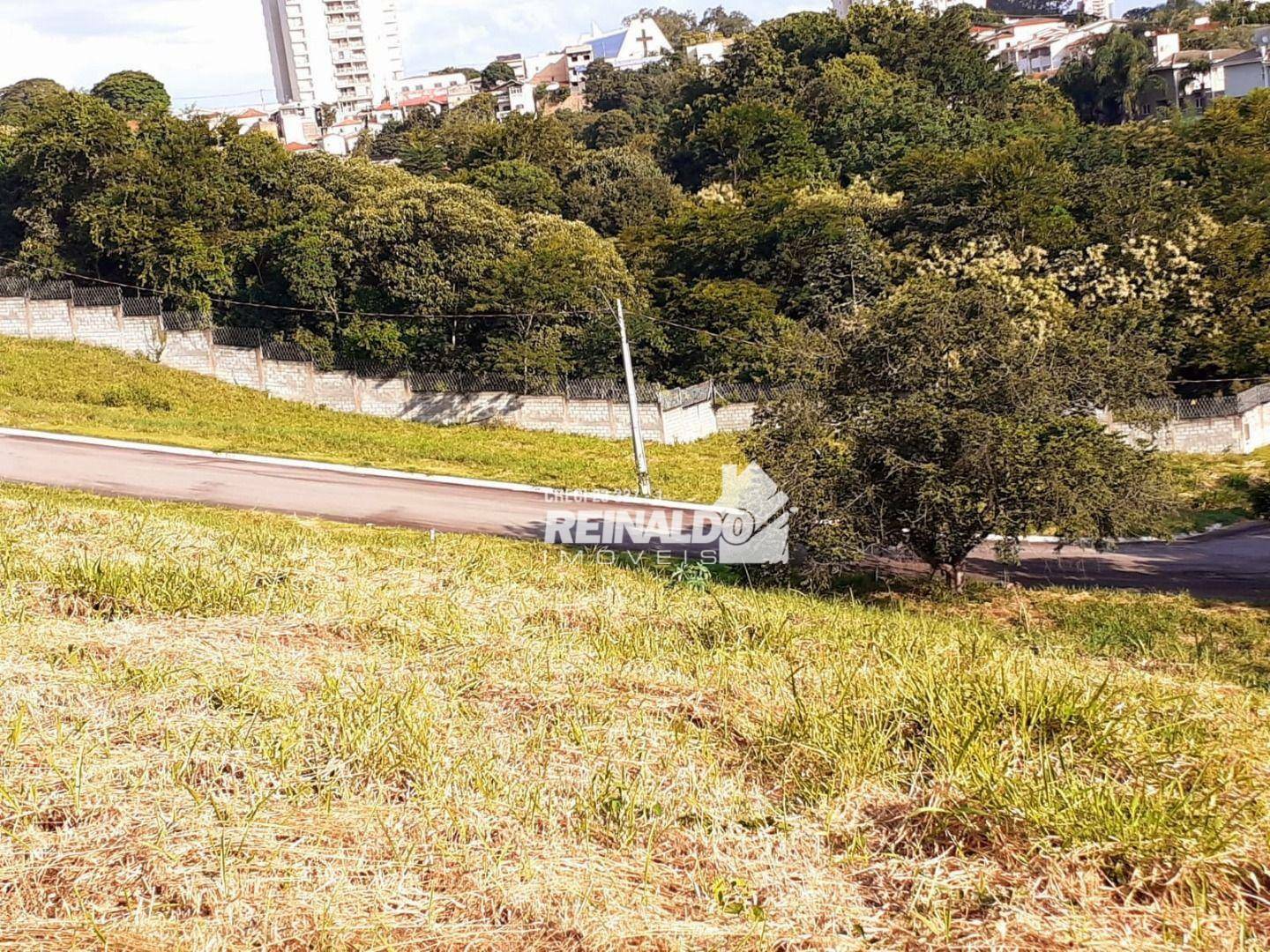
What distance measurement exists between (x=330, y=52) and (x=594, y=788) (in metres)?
156

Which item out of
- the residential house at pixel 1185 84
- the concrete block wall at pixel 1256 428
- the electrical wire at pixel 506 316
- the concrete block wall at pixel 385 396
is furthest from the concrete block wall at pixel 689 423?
the residential house at pixel 1185 84

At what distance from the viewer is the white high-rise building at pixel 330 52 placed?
13725 centimetres

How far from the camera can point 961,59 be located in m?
60.0

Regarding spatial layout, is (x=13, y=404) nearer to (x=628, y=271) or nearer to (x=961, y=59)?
(x=628, y=271)

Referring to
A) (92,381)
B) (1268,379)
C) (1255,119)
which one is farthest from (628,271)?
(1255,119)

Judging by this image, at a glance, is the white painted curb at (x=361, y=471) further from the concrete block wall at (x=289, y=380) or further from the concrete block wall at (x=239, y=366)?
the concrete block wall at (x=239, y=366)

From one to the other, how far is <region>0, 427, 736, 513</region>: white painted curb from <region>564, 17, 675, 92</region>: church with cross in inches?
4544

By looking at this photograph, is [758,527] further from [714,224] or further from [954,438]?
[714,224]

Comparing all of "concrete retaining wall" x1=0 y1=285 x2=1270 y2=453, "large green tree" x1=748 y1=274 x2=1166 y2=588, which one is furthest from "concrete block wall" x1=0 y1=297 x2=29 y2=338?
"large green tree" x1=748 y1=274 x2=1166 y2=588

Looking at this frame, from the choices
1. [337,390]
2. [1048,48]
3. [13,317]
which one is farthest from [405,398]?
[1048,48]

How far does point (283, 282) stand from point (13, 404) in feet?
35.3

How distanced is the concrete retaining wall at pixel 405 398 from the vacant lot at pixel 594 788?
24090 millimetres

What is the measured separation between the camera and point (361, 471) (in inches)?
934

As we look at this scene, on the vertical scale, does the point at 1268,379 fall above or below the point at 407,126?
below
